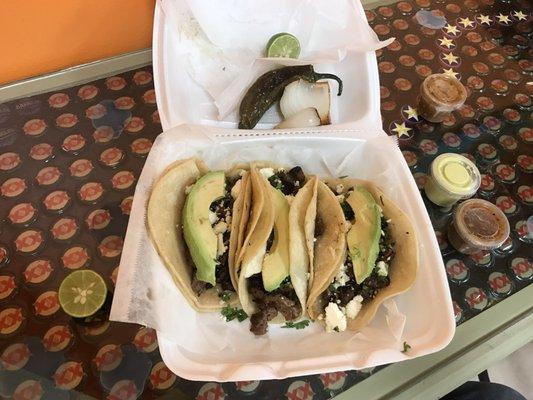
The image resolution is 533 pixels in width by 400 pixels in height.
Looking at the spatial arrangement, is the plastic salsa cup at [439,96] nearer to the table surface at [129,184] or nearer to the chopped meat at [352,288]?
the table surface at [129,184]

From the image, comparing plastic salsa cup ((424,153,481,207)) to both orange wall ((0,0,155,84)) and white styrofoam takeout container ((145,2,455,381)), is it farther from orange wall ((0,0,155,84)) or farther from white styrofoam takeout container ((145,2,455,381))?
orange wall ((0,0,155,84))

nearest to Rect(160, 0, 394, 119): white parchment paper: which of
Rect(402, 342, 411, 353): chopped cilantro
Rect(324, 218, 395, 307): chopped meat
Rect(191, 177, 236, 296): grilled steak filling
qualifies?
Rect(191, 177, 236, 296): grilled steak filling

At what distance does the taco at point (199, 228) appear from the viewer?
52.3 inches

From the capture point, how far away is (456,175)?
175cm

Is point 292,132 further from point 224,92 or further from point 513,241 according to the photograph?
point 513,241

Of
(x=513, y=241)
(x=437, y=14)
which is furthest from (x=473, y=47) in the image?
(x=513, y=241)

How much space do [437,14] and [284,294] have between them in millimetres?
1944

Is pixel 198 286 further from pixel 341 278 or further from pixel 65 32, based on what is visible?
pixel 65 32

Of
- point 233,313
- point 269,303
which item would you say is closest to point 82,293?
point 233,313

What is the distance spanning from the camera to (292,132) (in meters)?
1.56

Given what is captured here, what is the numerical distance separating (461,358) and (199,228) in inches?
42.1

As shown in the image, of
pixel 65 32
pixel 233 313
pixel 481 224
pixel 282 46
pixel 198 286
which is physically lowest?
pixel 481 224

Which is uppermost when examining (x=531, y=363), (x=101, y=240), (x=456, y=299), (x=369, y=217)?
(x=369, y=217)

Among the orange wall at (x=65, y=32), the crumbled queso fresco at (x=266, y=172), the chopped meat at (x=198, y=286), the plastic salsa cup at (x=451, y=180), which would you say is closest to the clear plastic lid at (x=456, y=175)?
the plastic salsa cup at (x=451, y=180)
